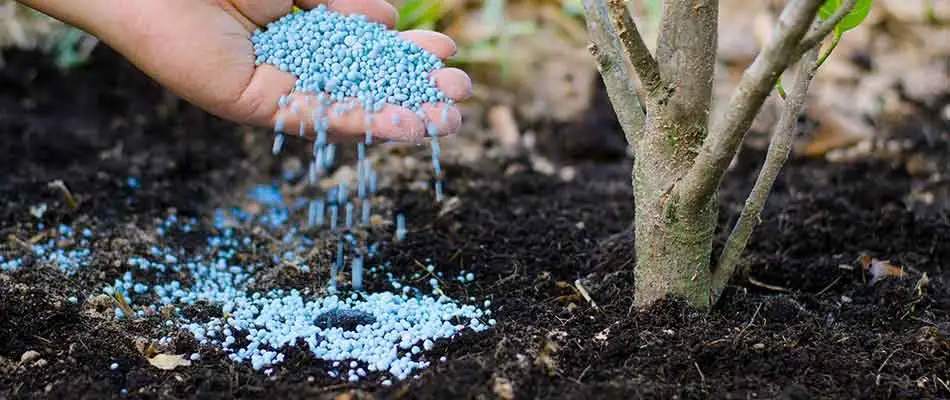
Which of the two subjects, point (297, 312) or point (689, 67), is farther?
point (297, 312)

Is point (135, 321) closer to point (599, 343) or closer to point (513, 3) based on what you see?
point (599, 343)

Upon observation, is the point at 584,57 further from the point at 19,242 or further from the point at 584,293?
the point at 19,242

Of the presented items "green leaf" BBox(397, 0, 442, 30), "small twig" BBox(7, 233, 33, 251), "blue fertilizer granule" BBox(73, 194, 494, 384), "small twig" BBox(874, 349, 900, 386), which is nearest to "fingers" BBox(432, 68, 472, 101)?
"blue fertilizer granule" BBox(73, 194, 494, 384)

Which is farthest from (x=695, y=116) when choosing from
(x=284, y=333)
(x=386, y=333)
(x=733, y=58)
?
(x=733, y=58)

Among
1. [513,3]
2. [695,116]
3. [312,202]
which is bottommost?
[312,202]

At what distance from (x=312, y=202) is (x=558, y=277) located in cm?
100

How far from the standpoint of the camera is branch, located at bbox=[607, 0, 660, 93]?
171 cm

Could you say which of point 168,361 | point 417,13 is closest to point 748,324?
point 168,361

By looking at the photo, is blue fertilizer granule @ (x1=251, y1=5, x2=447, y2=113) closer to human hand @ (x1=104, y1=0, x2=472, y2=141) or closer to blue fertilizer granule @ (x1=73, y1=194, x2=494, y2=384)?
human hand @ (x1=104, y1=0, x2=472, y2=141)

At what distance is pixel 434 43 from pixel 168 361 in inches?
36.2

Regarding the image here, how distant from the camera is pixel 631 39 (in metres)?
1.72

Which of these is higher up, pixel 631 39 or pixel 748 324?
pixel 631 39

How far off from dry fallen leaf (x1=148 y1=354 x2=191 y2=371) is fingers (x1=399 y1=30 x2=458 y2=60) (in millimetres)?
880

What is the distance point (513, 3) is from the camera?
4.42 m
